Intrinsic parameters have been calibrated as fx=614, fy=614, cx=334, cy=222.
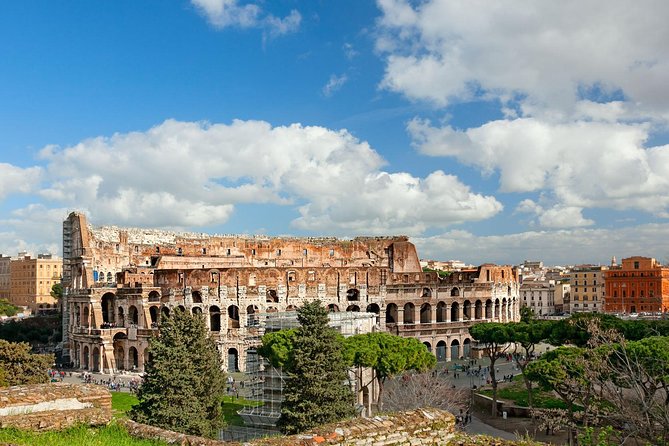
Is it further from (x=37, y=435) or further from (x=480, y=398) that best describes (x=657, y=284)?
(x=37, y=435)

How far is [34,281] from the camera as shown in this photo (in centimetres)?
10312

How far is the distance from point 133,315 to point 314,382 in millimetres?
36528

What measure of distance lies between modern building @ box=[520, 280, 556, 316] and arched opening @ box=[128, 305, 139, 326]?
66.2 meters

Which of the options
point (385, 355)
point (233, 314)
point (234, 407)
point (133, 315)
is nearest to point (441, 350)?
point (233, 314)

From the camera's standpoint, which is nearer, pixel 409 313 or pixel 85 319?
pixel 85 319

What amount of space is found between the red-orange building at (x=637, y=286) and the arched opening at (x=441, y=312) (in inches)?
1488

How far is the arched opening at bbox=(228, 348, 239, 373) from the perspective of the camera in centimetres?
5166

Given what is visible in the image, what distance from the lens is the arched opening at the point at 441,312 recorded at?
59.6m

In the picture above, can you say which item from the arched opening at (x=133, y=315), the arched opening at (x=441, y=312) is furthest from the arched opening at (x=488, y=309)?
the arched opening at (x=133, y=315)

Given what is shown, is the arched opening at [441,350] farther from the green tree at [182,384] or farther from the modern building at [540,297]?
the modern building at [540,297]

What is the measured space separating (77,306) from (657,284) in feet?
241

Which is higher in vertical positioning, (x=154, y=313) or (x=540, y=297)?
(x=154, y=313)

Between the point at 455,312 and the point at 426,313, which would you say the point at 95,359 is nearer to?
the point at 426,313

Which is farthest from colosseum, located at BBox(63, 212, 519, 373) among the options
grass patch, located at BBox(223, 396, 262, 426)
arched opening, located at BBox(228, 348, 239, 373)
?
grass patch, located at BBox(223, 396, 262, 426)
